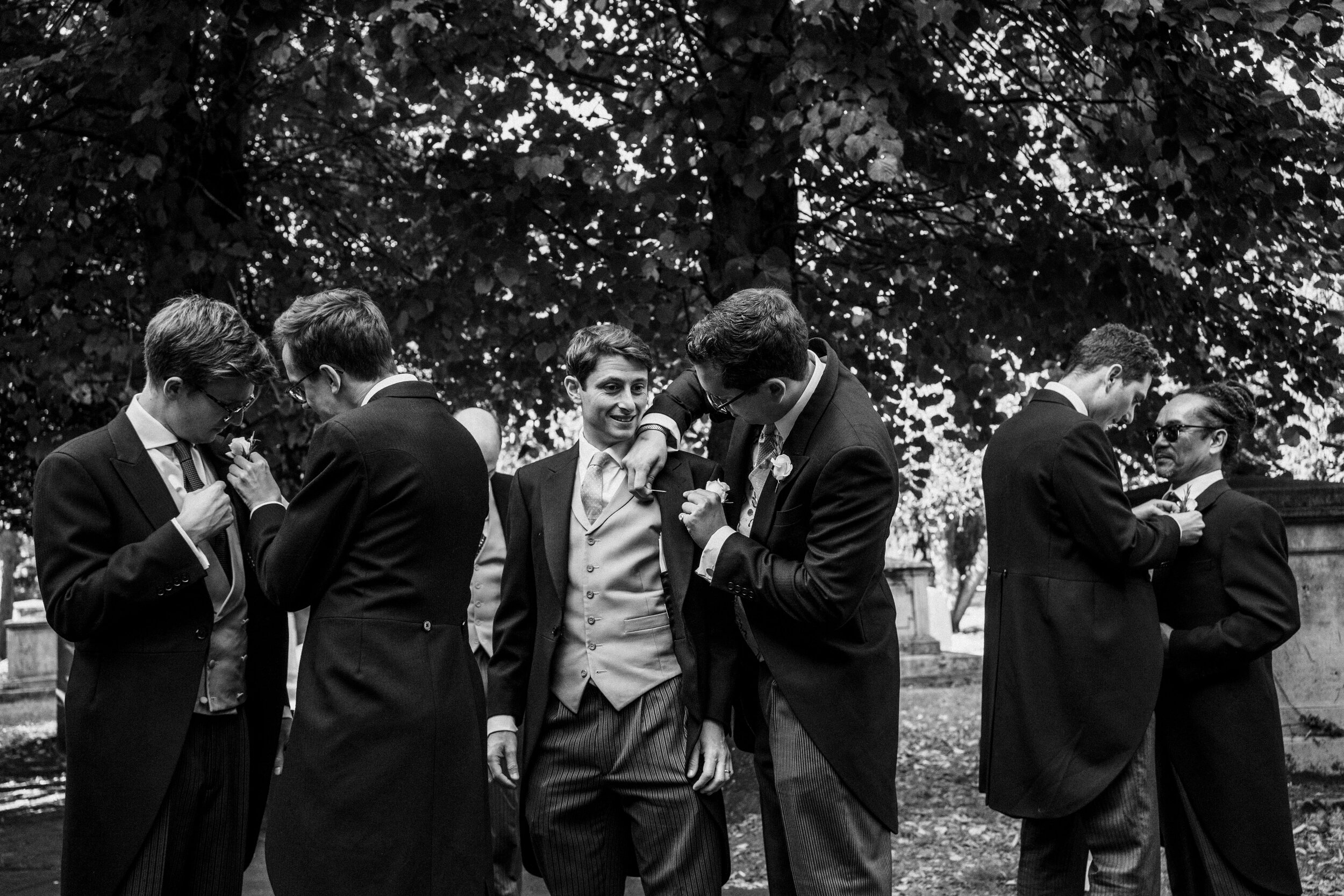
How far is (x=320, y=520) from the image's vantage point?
3.24m

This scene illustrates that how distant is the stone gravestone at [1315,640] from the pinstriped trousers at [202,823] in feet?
20.9

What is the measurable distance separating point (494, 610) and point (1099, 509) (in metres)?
2.11

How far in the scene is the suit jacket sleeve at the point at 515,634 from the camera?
3854 mm

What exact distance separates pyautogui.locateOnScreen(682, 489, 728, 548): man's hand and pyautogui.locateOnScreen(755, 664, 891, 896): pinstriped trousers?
0.46 metres

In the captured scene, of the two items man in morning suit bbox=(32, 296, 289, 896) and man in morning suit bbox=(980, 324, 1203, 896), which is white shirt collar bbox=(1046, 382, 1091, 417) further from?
man in morning suit bbox=(32, 296, 289, 896)

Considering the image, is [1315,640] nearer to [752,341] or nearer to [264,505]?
[752,341]

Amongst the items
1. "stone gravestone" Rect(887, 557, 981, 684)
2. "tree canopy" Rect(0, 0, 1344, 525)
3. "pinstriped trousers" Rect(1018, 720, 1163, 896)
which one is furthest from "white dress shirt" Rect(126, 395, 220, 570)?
"stone gravestone" Rect(887, 557, 981, 684)

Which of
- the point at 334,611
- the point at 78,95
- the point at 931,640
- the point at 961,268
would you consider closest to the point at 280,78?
the point at 78,95

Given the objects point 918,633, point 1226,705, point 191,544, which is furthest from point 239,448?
point 918,633

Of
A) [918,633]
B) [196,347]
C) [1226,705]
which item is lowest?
[918,633]

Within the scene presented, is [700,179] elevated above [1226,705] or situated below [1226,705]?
above

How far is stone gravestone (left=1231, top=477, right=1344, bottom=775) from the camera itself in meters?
7.79

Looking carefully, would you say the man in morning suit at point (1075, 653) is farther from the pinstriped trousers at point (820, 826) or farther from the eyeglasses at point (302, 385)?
the eyeglasses at point (302, 385)

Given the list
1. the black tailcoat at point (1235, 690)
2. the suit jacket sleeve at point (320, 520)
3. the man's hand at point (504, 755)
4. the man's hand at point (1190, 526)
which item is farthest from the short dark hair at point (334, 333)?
the black tailcoat at point (1235, 690)
